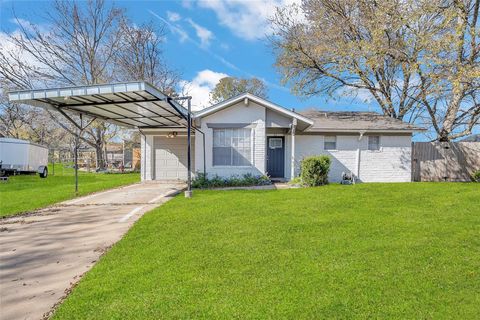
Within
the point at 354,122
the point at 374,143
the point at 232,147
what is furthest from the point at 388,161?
the point at 232,147

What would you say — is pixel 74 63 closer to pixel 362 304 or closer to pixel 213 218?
pixel 213 218

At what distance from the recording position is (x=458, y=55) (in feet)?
43.5

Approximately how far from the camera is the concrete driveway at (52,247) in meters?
3.22

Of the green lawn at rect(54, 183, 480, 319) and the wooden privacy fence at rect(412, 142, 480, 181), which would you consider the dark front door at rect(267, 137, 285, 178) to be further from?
the green lawn at rect(54, 183, 480, 319)

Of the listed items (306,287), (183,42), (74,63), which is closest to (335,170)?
(183,42)

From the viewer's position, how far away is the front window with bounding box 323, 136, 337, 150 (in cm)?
1409

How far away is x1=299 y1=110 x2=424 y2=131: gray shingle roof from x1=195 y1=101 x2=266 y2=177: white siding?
2649 millimetres

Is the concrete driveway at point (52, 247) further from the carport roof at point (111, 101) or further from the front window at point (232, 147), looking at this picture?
the front window at point (232, 147)

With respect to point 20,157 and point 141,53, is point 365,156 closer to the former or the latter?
point 20,157

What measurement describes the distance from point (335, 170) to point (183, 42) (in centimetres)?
1020

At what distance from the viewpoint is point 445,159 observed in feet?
49.2

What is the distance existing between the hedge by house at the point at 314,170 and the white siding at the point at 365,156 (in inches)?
101

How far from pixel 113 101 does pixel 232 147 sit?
17.6 feet

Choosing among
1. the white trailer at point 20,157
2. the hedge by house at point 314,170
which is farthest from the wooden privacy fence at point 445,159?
the white trailer at point 20,157
